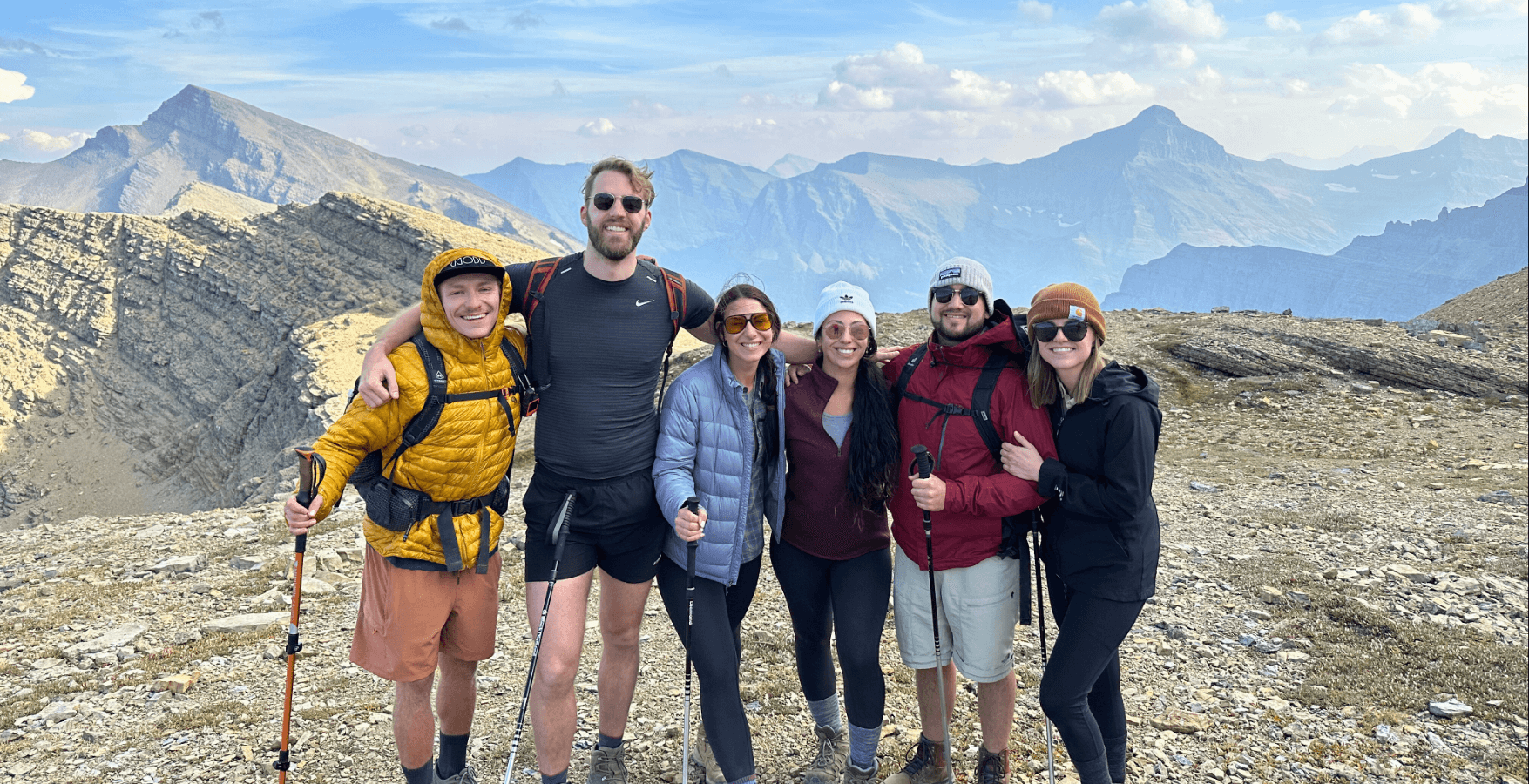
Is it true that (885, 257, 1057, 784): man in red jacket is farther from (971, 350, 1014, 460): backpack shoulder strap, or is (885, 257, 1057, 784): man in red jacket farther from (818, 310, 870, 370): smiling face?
(818, 310, 870, 370): smiling face

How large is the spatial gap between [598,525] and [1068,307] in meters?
3.17

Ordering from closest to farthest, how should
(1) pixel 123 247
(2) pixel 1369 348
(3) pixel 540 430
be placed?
(3) pixel 540 430 < (2) pixel 1369 348 < (1) pixel 123 247

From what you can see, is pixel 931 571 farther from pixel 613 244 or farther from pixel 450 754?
pixel 450 754

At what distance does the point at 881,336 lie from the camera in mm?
26781

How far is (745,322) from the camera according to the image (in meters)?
4.70

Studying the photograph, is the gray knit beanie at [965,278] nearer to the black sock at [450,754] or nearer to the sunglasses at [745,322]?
the sunglasses at [745,322]

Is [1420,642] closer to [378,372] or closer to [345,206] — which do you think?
[378,372]

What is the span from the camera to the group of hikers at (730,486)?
4.41 meters

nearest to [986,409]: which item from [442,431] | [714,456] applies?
[714,456]

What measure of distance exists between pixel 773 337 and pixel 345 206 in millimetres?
70280

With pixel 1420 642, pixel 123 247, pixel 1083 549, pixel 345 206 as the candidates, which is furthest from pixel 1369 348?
pixel 123 247

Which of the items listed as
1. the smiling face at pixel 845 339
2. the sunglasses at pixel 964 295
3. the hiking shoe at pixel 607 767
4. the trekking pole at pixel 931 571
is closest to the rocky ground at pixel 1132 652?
the hiking shoe at pixel 607 767

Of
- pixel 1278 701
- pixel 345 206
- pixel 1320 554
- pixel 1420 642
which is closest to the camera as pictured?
pixel 1278 701

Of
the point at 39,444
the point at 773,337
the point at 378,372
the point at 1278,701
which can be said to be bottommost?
the point at 39,444
